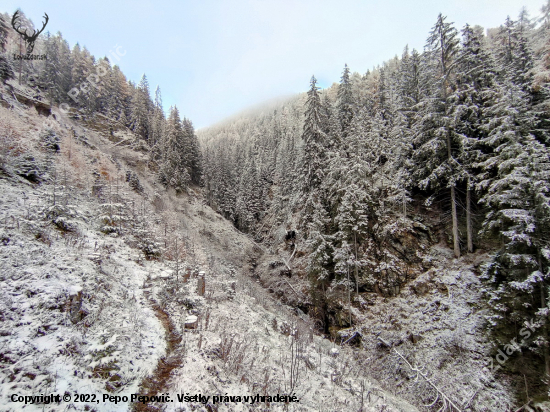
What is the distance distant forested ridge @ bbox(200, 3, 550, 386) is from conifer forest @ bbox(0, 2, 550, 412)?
14 cm

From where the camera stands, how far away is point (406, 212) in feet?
74.7

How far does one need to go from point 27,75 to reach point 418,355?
225ft

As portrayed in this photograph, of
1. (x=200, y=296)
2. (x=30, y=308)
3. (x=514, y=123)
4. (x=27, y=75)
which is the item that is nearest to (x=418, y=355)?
(x=200, y=296)

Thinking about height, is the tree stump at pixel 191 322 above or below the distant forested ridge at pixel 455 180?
below

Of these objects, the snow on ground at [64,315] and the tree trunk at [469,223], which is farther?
the tree trunk at [469,223]

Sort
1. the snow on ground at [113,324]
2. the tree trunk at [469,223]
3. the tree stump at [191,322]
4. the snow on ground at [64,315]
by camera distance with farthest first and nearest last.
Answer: the tree trunk at [469,223], the tree stump at [191,322], the snow on ground at [113,324], the snow on ground at [64,315]

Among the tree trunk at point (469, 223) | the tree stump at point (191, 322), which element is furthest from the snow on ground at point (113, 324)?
the tree trunk at point (469, 223)

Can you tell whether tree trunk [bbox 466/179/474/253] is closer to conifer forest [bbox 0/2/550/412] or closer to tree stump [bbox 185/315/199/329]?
conifer forest [bbox 0/2/550/412]

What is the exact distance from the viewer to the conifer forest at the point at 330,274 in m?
5.06

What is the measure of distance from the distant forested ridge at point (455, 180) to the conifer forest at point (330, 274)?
142mm

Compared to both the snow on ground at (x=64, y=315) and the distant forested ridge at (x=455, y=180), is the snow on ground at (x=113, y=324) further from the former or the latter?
the distant forested ridge at (x=455, y=180)

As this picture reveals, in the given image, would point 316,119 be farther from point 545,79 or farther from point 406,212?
point 545,79

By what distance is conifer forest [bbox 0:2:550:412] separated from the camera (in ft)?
16.6

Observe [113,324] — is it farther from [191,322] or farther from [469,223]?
[469,223]
